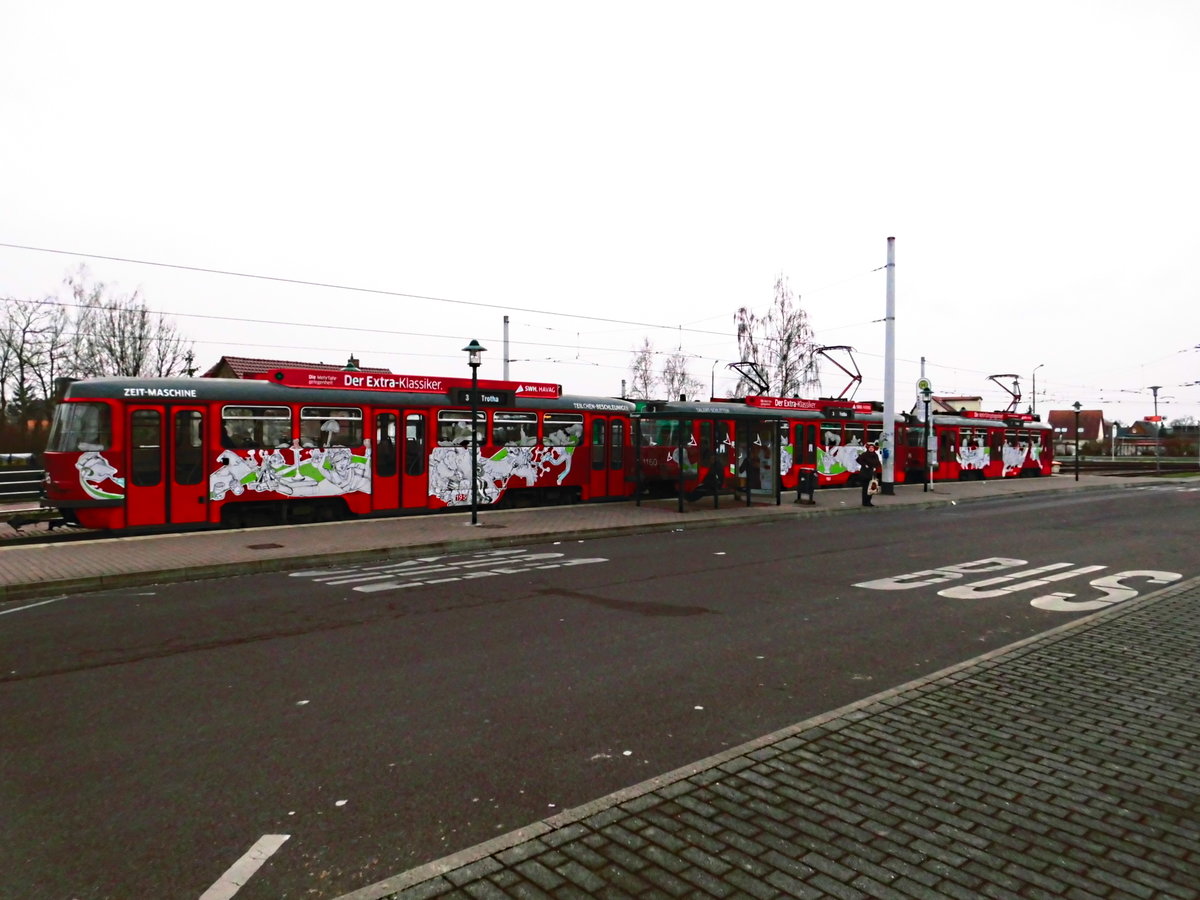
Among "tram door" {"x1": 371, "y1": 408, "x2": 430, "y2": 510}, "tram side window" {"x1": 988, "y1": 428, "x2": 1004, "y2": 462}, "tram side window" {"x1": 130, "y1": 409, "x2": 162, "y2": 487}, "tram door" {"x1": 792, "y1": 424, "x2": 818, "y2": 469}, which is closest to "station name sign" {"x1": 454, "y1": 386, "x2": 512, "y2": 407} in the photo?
"tram door" {"x1": 371, "y1": 408, "x2": 430, "y2": 510}

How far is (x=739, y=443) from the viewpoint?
71.5ft

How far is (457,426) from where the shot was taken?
1831 cm

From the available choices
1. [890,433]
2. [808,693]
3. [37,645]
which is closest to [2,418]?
[37,645]

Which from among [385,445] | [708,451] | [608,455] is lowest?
[608,455]

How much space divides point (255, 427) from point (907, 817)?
14306 mm

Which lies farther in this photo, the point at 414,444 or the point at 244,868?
the point at 414,444

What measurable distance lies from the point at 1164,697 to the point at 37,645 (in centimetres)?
898

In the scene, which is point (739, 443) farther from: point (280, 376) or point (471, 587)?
point (471, 587)

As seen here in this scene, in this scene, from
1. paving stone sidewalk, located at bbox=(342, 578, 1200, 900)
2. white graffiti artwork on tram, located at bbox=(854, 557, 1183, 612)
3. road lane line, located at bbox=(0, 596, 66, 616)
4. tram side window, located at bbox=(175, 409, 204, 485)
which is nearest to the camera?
paving stone sidewalk, located at bbox=(342, 578, 1200, 900)

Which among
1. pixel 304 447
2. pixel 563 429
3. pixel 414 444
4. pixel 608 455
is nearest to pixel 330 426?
pixel 304 447

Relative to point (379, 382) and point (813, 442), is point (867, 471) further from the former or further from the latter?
point (379, 382)

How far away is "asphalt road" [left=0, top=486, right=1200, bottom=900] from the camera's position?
3695 millimetres

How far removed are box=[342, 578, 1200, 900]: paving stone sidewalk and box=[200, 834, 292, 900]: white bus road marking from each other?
530 mm

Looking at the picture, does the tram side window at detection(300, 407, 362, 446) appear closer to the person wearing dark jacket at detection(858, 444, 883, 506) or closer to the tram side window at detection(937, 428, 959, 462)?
the person wearing dark jacket at detection(858, 444, 883, 506)
